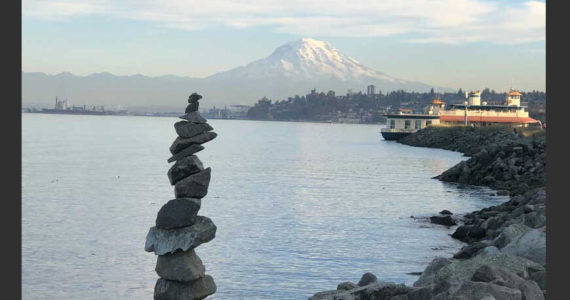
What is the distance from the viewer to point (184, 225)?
55.6 feet

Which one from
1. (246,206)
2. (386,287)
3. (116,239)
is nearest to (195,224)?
(386,287)

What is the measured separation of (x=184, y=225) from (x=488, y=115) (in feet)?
476

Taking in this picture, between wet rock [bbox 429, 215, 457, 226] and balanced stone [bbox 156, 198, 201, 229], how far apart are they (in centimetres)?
2043

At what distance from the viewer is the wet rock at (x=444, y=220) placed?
35.2 metres

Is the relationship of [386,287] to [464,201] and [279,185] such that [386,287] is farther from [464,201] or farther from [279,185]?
[279,185]

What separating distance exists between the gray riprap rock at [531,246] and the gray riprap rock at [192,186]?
293 inches

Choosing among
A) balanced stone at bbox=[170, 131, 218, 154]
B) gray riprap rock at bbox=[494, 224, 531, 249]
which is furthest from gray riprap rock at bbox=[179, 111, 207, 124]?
gray riprap rock at bbox=[494, 224, 531, 249]

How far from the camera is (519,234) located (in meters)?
21.0

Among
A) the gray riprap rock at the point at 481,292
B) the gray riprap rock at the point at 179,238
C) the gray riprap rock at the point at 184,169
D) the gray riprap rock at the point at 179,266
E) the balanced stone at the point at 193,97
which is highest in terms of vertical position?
the balanced stone at the point at 193,97

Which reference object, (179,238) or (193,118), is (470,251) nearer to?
(179,238)

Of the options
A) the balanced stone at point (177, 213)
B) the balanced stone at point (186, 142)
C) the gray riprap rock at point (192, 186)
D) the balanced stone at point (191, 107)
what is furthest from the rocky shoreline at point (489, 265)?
the balanced stone at point (191, 107)

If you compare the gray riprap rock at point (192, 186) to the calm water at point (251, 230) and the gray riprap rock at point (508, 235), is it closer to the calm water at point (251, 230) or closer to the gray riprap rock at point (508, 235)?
the calm water at point (251, 230)

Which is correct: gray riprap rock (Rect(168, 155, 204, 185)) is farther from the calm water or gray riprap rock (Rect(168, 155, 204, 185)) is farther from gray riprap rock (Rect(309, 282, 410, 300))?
the calm water

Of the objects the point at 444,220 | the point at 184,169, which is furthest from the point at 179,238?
the point at 444,220
